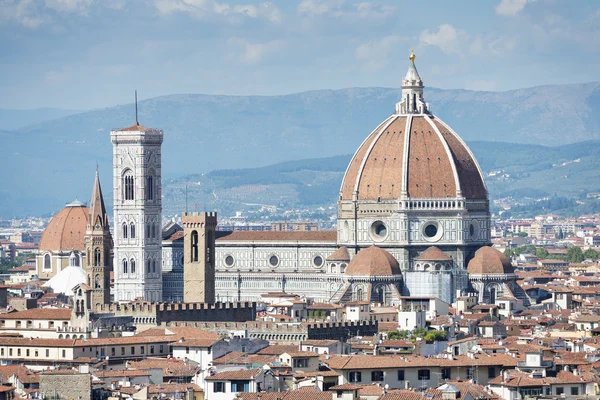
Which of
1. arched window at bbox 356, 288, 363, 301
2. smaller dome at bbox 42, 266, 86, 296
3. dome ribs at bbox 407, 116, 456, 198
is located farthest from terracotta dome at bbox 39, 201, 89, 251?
arched window at bbox 356, 288, 363, 301

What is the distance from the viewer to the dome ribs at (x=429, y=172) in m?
136

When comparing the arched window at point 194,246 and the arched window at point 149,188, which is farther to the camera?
the arched window at point 149,188

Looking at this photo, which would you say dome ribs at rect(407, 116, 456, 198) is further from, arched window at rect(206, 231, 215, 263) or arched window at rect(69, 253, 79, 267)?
arched window at rect(69, 253, 79, 267)

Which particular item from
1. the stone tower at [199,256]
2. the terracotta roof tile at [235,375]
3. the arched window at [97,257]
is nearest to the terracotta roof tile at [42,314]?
the stone tower at [199,256]

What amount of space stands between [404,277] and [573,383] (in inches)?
2722

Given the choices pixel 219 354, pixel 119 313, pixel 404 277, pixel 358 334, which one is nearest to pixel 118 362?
pixel 219 354

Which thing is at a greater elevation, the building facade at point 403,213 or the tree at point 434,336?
the building facade at point 403,213

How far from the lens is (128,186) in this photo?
13988cm

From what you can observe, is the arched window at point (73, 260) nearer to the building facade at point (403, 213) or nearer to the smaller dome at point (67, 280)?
the smaller dome at point (67, 280)

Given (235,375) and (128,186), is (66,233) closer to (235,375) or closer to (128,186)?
(128,186)

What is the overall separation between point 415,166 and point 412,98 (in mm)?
6743

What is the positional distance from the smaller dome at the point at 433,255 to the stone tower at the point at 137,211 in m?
16.1

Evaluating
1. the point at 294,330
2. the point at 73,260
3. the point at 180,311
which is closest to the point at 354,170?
the point at 73,260

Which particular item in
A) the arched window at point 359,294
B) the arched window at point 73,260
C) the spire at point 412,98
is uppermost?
the spire at point 412,98
